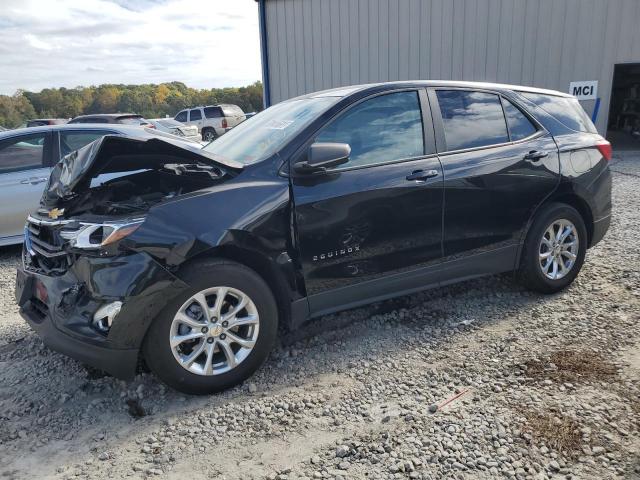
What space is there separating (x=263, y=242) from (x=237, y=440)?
3.53 ft

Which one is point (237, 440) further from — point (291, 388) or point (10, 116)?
point (10, 116)

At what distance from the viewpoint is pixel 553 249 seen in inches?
161

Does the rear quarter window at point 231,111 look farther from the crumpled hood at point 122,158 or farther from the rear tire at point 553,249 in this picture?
the crumpled hood at point 122,158

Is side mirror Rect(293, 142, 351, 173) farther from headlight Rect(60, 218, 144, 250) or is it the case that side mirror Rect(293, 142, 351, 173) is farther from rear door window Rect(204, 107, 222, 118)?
rear door window Rect(204, 107, 222, 118)

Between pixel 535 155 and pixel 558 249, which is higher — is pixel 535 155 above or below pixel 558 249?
above

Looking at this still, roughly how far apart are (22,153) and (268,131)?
3.87 meters

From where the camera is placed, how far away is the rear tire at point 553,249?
13.0 ft

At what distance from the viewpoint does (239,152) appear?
3.42m

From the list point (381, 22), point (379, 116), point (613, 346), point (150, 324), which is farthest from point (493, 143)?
point (381, 22)

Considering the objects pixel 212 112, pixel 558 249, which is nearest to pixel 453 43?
pixel 558 249

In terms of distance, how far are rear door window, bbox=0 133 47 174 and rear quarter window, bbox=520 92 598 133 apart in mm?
A: 5245

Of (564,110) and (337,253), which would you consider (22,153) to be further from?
(564,110)

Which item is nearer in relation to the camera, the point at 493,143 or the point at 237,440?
the point at 237,440

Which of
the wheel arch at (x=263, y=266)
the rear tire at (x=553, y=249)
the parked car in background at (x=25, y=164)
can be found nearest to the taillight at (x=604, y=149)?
the rear tire at (x=553, y=249)
